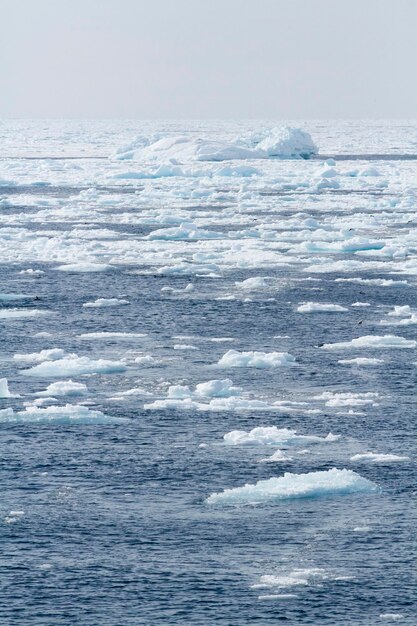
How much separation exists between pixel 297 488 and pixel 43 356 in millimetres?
7838

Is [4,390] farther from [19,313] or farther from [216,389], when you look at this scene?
[19,313]

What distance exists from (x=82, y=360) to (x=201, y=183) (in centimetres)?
4053

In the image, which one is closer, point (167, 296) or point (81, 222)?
point (167, 296)

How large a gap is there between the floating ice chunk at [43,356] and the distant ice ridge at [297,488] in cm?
719

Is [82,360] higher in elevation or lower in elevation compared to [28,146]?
lower

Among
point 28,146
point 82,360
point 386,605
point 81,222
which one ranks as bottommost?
point 386,605

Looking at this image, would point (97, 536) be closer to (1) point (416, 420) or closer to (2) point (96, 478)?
(2) point (96, 478)

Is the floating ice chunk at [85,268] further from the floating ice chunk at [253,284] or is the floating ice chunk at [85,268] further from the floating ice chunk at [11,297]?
the floating ice chunk at [11,297]

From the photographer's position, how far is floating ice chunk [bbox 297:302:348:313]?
85.0 ft

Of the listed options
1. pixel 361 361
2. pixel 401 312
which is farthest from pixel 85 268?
pixel 361 361

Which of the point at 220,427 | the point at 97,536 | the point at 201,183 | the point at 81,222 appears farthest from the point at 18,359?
the point at 201,183

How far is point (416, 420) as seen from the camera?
17531 millimetres

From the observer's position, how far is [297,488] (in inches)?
565

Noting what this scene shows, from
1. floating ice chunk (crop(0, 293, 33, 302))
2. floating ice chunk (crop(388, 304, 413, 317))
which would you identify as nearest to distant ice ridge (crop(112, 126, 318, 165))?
floating ice chunk (crop(0, 293, 33, 302))
